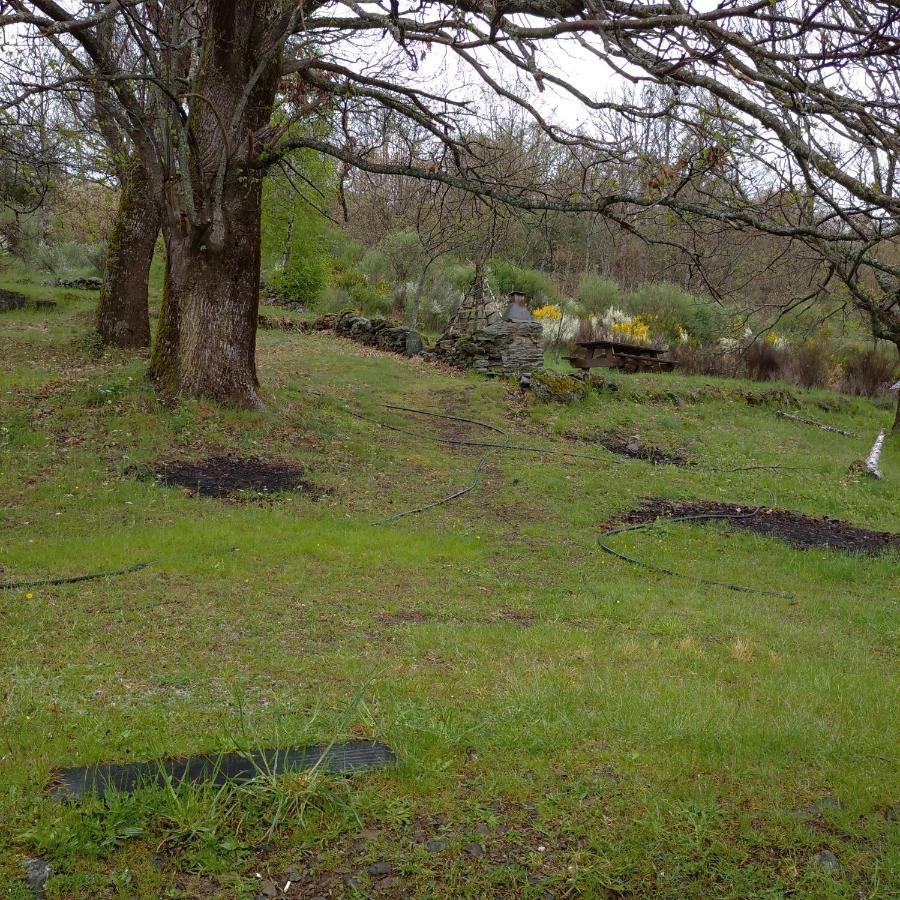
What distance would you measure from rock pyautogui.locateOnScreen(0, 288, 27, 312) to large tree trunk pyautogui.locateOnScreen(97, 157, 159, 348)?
21.4 feet

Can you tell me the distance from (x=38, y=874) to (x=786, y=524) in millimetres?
8763

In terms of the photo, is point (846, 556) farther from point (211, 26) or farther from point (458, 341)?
point (458, 341)

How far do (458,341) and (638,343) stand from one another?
18.9ft

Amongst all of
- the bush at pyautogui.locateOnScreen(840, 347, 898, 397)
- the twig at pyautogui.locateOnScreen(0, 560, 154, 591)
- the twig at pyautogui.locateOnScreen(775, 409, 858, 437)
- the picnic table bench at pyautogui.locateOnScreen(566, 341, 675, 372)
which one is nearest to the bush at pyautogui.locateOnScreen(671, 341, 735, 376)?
the picnic table bench at pyautogui.locateOnScreen(566, 341, 675, 372)

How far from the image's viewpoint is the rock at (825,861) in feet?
9.17

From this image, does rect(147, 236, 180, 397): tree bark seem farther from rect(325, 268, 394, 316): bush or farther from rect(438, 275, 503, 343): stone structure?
rect(325, 268, 394, 316): bush

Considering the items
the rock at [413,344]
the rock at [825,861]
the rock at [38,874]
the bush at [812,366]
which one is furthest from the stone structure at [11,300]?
the rock at [825,861]

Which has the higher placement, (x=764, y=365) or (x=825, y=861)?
(x=764, y=365)

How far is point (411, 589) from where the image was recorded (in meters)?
6.25

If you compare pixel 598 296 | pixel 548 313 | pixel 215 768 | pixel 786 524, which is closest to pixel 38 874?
pixel 215 768

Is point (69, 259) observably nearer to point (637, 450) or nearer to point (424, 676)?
point (637, 450)

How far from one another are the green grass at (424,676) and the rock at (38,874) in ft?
0.10

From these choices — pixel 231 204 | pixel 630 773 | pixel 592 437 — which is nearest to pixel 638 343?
pixel 592 437

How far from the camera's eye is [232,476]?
29.3 feet
